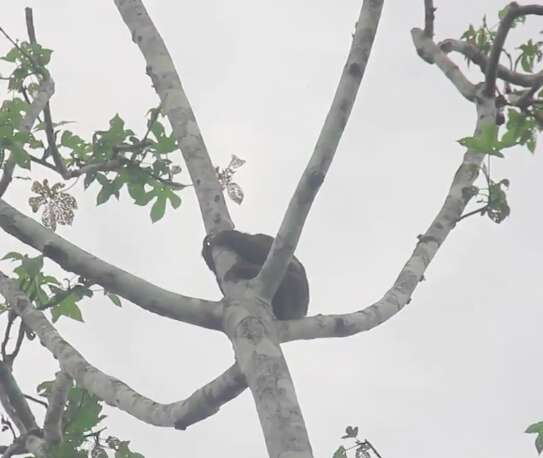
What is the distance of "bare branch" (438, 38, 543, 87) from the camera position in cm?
504

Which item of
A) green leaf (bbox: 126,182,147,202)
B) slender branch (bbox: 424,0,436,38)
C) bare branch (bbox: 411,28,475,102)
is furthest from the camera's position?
green leaf (bbox: 126,182,147,202)

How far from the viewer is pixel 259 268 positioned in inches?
205

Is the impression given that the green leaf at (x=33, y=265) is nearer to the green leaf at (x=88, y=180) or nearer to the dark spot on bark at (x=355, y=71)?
the green leaf at (x=88, y=180)

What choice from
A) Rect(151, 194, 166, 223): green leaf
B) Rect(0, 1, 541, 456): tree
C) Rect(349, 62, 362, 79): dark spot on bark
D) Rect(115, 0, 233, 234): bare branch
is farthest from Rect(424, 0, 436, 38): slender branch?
Rect(151, 194, 166, 223): green leaf

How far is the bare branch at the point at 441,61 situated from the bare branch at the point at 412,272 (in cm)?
12

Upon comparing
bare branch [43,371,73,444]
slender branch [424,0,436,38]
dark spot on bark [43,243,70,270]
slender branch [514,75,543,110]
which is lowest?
bare branch [43,371,73,444]

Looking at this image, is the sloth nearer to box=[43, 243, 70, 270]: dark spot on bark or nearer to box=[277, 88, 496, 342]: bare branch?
box=[277, 88, 496, 342]: bare branch

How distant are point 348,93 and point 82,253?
59.2 inches

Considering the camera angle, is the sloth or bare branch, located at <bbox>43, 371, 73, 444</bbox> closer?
bare branch, located at <bbox>43, 371, 73, 444</bbox>

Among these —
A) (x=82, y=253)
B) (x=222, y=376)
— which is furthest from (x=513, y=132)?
(x=82, y=253)

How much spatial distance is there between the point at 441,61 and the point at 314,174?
1527 millimetres

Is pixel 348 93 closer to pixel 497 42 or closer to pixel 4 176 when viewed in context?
pixel 497 42

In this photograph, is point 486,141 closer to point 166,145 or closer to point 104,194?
point 166,145

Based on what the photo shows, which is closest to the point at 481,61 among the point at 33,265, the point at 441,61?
the point at 441,61
